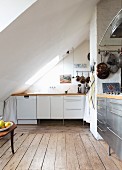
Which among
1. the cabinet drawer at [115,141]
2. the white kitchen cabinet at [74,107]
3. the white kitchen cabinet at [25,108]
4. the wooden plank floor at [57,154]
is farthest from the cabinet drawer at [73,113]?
the cabinet drawer at [115,141]

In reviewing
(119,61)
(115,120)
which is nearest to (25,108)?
(119,61)

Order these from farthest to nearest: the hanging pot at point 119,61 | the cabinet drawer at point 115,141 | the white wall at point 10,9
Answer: the hanging pot at point 119,61 → the cabinet drawer at point 115,141 → the white wall at point 10,9

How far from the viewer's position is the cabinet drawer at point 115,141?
2170mm

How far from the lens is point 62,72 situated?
6.42 m

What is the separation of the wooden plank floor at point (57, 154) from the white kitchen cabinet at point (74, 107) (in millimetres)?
1359

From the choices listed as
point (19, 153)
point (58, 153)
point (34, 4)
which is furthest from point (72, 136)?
point (34, 4)

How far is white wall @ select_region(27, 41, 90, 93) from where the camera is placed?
6371 millimetres

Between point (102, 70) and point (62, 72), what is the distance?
277 cm

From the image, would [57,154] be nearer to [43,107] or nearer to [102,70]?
[102,70]

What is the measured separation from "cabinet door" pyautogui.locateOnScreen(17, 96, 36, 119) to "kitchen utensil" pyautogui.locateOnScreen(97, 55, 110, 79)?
2.38 m

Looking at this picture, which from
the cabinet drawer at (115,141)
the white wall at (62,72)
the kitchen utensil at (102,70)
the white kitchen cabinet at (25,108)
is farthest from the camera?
the white wall at (62,72)

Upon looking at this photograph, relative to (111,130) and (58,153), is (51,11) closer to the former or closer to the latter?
(111,130)

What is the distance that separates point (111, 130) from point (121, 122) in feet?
1.74

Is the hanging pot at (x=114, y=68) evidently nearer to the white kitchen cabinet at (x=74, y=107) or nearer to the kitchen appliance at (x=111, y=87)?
the kitchen appliance at (x=111, y=87)
